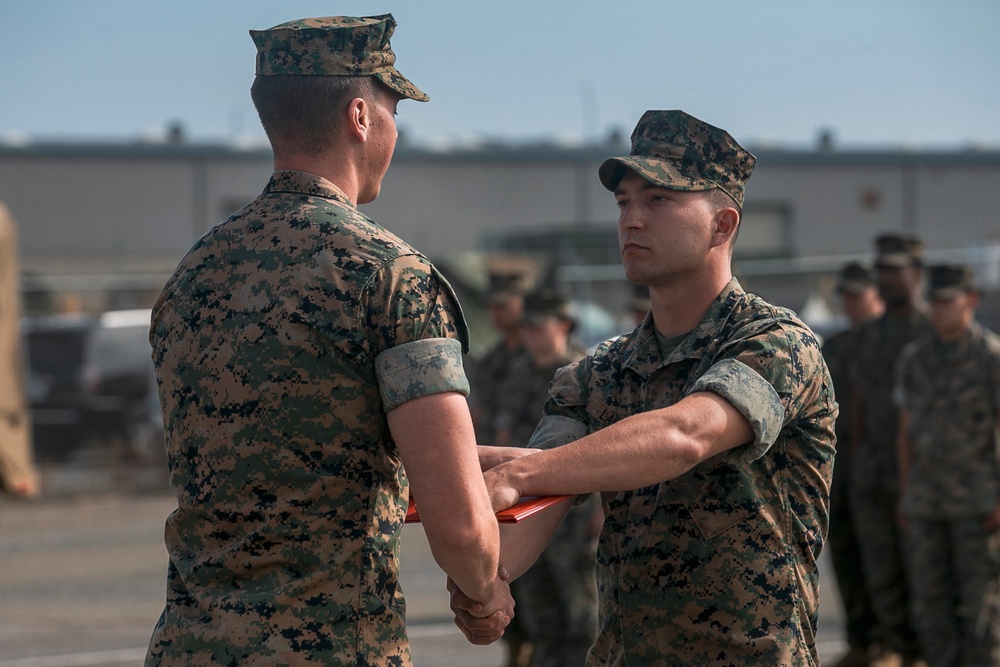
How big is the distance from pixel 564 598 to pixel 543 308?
5.54 ft

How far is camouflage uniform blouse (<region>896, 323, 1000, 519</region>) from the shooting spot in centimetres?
Result: 668

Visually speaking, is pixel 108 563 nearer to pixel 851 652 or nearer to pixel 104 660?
pixel 104 660

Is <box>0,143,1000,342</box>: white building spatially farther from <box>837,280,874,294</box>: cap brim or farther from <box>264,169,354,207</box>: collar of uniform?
<box>264,169,354,207</box>: collar of uniform

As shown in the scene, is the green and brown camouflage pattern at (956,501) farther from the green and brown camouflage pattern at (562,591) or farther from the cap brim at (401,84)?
the cap brim at (401,84)

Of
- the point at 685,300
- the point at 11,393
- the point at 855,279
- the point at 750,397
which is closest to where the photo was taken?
the point at 750,397

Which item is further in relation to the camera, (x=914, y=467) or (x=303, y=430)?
(x=914, y=467)

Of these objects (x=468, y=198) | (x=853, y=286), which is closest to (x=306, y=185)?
(x=853, y=286)

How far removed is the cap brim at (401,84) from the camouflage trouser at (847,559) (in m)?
5.58

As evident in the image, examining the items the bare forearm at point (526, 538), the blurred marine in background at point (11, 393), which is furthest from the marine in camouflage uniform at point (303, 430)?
the blurred marine in background at point (11, 393)

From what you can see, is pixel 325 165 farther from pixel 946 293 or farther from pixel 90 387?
pixel 90 387

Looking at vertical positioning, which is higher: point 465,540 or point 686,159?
point 686,159

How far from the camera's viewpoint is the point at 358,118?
8.29 feet

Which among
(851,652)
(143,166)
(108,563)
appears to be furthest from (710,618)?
(143,166)

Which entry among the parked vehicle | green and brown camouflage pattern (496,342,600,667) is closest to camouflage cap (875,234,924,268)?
green and brown camouflage pattern (496,342,600,667)
